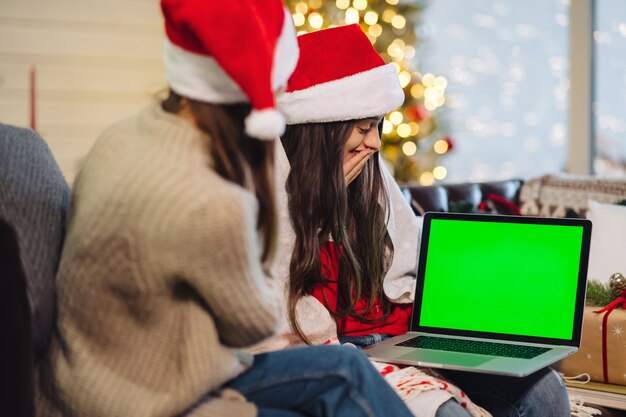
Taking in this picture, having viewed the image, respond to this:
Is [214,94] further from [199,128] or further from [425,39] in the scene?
[425,39]

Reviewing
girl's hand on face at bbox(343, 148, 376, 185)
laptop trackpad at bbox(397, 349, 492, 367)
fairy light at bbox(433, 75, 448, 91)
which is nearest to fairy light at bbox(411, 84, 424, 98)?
fairy light at bbox(433, 75, 448, 91)

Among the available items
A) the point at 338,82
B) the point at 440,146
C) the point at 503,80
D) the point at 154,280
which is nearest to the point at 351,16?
the point at 440,146

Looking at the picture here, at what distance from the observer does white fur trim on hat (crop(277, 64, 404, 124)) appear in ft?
6.39

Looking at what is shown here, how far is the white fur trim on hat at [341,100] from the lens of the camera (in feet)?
6.39

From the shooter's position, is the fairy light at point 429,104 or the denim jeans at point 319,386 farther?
the fairy light at point 429,104

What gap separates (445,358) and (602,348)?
59cm

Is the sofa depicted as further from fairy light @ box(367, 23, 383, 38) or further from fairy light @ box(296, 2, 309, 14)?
fairy light @ box(367, 23, 383, 38)

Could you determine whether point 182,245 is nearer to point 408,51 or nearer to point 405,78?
point 405,78

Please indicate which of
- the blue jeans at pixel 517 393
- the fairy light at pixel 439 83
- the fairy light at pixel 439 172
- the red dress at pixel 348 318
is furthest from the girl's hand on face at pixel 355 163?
the fairy light at pixel 439 172

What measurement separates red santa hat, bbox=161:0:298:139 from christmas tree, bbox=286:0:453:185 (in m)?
2.87

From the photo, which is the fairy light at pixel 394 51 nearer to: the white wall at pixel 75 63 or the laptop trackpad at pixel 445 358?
the white wall at pixel 75 63

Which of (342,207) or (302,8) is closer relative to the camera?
(342,207)

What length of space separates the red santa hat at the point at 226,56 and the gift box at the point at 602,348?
117 cm

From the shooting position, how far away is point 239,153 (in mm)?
1303
